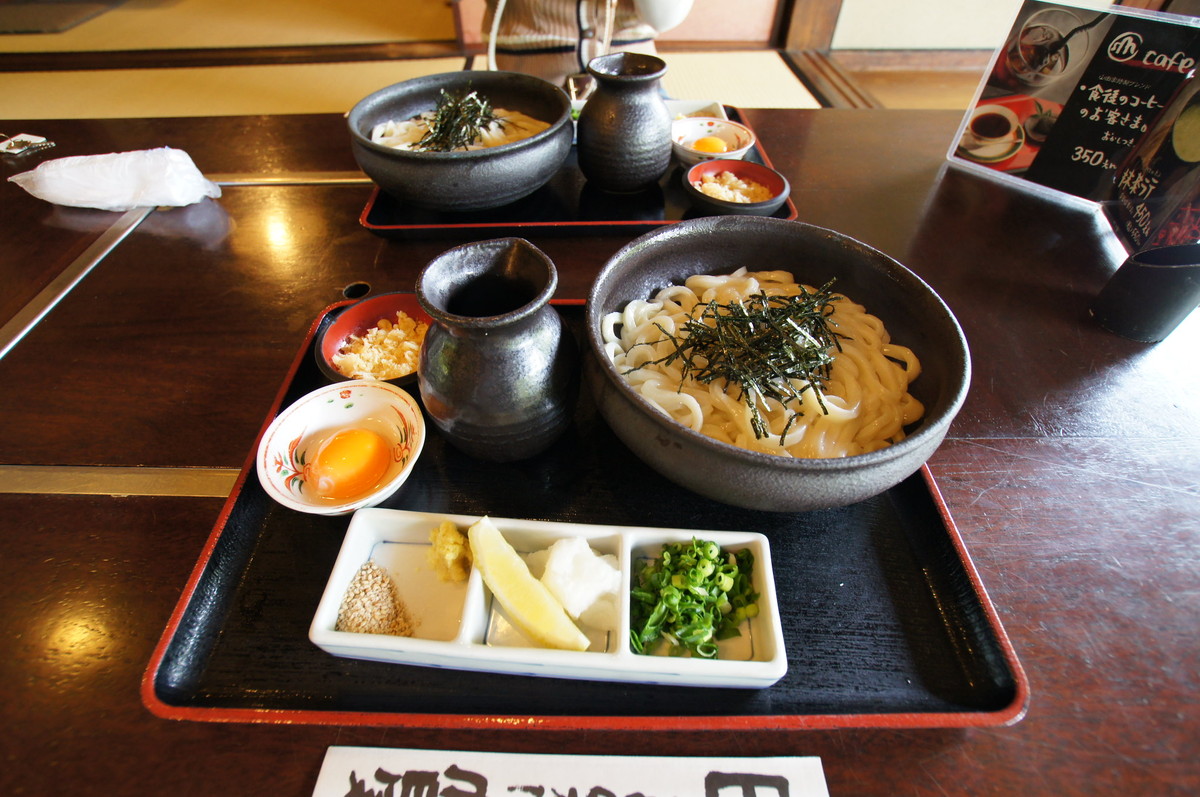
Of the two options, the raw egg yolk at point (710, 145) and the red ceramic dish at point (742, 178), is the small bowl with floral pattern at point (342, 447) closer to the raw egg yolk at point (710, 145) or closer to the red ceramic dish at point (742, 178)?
the red ceramic dish at point (742, 178)

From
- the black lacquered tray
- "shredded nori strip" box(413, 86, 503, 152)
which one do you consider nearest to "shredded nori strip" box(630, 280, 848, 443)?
the black lacquered tray

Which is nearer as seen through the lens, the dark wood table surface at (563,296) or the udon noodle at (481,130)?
the dark wood table surface at (563,296)

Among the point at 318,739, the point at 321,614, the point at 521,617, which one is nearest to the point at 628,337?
the point at 521,617

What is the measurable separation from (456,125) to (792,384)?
150 centimetres

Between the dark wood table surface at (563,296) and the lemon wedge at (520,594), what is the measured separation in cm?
14

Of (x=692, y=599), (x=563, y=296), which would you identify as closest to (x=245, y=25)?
(x=563, y=296)

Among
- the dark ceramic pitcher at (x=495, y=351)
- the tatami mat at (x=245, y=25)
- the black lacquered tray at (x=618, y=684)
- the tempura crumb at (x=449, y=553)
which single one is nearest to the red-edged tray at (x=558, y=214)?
the dark ceramic pitcher at (x=495, y=351)

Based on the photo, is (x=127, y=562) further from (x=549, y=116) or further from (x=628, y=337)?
(x=549, y=116)

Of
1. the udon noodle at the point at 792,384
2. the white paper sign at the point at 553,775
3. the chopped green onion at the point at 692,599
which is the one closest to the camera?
the white paper sign at the point at 553,775

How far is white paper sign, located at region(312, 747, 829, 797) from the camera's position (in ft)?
2.79

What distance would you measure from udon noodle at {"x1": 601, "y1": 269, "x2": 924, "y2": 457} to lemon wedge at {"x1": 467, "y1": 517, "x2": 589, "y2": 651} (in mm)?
377

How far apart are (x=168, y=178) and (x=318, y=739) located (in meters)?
2.04

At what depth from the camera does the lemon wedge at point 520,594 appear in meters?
0.92

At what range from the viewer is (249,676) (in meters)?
0.97
